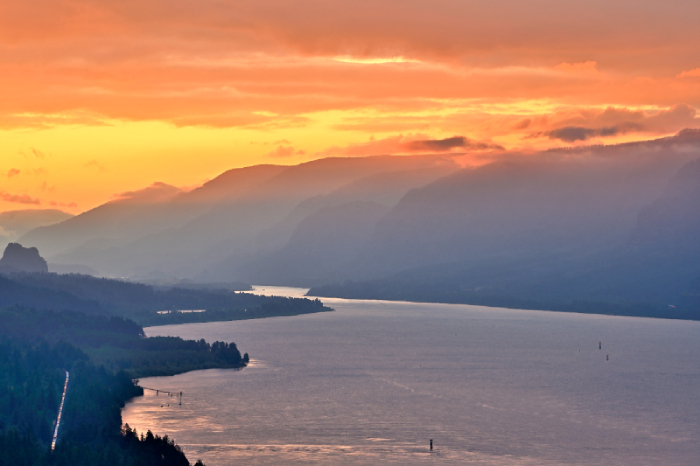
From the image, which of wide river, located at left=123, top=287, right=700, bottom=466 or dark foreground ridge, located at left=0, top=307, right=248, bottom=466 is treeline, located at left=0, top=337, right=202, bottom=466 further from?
wide river, located at left=123, top=287, right=700, bottom=466

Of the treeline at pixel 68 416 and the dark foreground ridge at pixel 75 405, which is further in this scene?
the dark foreground ridge at pixel 75 405

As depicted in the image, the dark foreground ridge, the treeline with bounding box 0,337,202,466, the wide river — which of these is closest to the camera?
the treeline with bounding box 0,337,202,466

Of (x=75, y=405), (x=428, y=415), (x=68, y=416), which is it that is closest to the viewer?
(x=68, y=416)

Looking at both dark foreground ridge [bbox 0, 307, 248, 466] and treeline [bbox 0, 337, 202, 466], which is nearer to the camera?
treeline [bbox 0, 337, 202, 466]

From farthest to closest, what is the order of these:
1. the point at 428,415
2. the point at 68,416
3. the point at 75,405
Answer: the point at 428,415 < the point at 75,405 < the point at 68,416

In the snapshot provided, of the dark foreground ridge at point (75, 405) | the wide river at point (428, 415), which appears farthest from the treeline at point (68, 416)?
the wide river at point (428, 415)

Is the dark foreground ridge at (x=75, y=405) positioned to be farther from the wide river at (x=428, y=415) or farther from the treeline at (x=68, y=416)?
the wide river at (x=428, y=415)

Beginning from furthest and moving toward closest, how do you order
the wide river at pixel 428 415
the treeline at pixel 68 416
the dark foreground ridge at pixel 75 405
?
the wide river at pixel 428 415 → the dark foreground ridge at pixel 75 405 → the treeline at pixel 68 416

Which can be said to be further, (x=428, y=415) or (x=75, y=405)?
(x=428, y=415)

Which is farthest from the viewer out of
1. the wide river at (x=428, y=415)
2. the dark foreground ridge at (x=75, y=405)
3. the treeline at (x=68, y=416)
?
the wide river at (x=428, y=415)

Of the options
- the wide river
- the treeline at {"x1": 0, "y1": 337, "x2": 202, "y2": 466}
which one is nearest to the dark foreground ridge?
the treeline at {"x1": 0, "y1": 337, "x2": 202, "y2": 466}

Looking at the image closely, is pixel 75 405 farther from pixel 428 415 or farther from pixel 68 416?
pixel 428 415

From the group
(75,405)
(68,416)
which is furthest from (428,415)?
(68,416)
